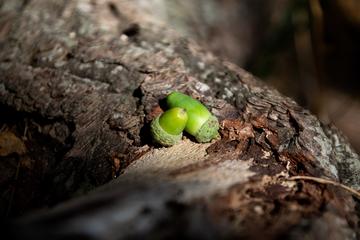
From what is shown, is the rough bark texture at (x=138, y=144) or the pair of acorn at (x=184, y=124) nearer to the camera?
the rough bark texture at (x=138, y=144)

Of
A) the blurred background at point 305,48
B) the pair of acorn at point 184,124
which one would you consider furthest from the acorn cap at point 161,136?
the blurred background at point 305,48

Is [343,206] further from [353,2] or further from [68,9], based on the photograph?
[353,2]

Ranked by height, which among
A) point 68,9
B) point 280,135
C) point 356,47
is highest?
point 280,135

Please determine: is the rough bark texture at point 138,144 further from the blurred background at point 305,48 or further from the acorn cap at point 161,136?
the blurred background at point 305,48

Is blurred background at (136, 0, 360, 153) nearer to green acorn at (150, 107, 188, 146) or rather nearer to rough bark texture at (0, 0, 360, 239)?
rough bark texture at (0, 0, 360, 239)

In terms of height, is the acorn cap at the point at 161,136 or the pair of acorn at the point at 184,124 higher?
the pair of acorn at the point at 184,124

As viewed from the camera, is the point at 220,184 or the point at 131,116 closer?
the point at 220,184

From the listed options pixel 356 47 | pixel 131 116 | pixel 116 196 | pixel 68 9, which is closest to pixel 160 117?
pixel 131 116

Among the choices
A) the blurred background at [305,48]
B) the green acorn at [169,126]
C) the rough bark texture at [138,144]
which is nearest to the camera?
the rough bark texture at [138,144]

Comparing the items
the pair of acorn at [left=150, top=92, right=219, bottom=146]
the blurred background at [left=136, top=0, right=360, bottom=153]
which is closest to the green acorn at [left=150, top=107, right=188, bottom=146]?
the pair of acorn at [left=150, top=92, right=219, bottom=146]
